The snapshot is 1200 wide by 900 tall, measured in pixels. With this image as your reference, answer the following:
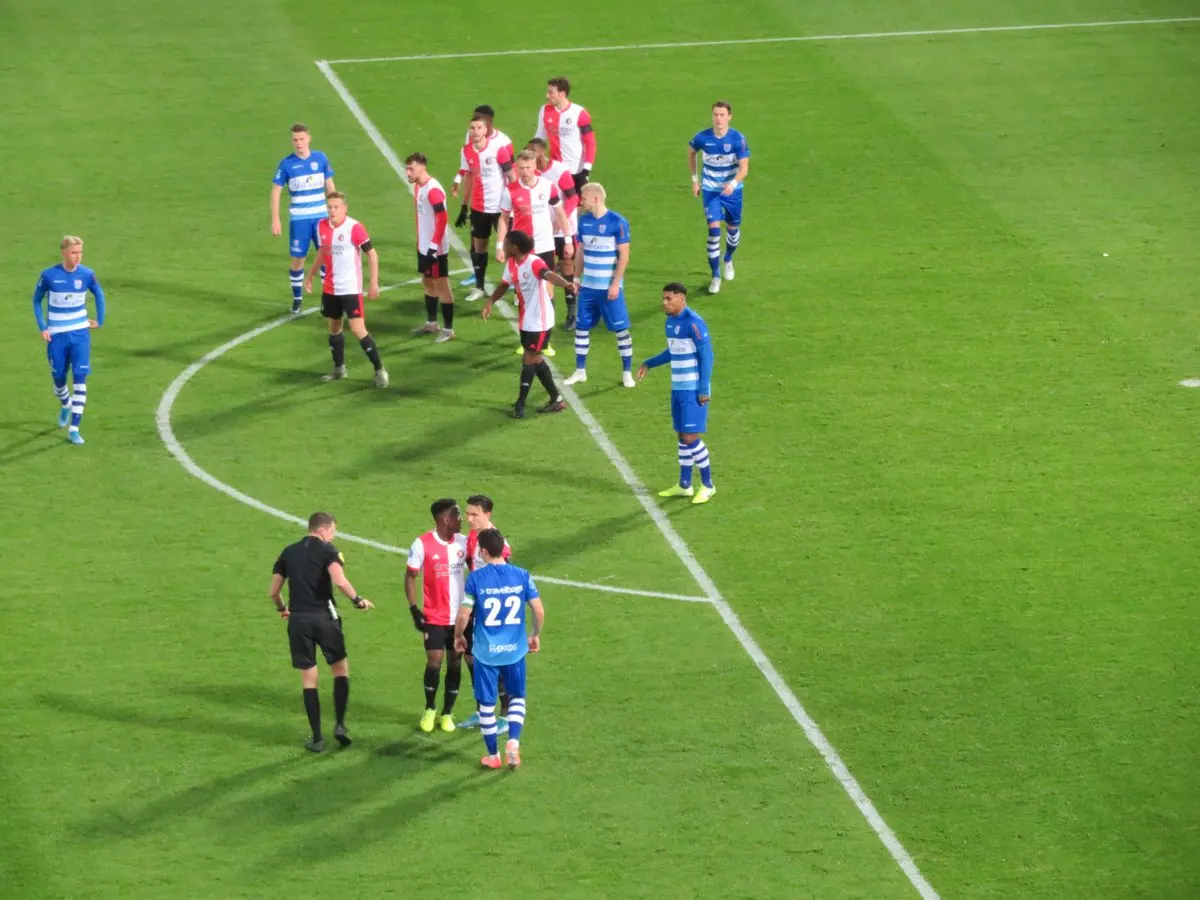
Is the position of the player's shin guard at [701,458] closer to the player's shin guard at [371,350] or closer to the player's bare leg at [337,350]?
the player's shin guard at [371,350]

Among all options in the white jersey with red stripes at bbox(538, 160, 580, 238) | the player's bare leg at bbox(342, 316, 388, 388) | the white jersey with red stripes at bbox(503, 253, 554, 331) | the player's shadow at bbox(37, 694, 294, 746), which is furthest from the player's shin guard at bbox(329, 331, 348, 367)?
the player's shadow at bbox(37, 694, 294, 746)

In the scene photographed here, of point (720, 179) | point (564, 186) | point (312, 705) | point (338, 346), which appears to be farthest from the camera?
point (720, 179)

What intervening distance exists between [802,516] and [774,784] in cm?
511

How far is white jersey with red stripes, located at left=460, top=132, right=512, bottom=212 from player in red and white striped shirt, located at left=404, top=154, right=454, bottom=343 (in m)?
0.96

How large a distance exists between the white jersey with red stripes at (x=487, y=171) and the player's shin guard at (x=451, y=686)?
10265mm

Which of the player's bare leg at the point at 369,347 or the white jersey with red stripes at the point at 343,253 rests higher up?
the white jersey with red stripes at the point at 343,253

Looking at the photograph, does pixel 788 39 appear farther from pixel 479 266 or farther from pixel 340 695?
pixel 340 695

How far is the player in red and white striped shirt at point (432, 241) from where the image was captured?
24.5 metres

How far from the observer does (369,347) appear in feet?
77.6

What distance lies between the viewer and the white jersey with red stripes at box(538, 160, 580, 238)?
25453mm

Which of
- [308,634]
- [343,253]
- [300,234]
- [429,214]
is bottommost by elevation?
[308,634]

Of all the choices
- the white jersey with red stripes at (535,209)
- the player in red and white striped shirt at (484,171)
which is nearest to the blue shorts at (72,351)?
the white jersey with red stripes at (535,209)

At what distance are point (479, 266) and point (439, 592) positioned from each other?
34.4ft

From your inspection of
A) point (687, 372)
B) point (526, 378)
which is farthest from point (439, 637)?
point (526, 378)
